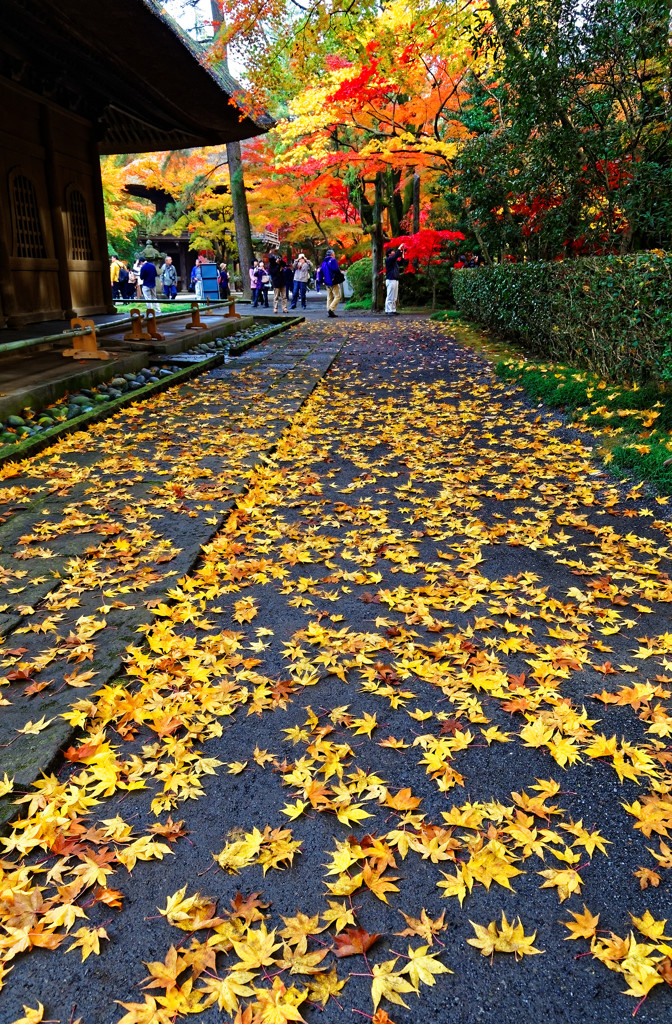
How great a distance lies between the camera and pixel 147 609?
377cm

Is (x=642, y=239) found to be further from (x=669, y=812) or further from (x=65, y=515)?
(x=669, y=812)

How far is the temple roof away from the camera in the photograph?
8.46 m

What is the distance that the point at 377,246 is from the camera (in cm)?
2320

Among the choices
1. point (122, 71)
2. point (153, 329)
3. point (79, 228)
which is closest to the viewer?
point (122, 71)

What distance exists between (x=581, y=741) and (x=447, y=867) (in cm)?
87

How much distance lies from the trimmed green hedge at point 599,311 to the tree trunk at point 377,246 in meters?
11.1

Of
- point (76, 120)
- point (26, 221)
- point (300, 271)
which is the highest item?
point (76, 120)

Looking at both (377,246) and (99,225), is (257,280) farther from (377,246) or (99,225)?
(99,225)

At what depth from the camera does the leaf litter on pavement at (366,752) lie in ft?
6.35

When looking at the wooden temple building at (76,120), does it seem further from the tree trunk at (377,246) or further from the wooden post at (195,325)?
the tree trunk at (377,246)

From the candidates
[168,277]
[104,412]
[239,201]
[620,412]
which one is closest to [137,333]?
[104,412]

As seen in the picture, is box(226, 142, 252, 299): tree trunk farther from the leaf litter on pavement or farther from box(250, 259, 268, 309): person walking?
the leaf litter on pavement

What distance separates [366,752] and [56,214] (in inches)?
516

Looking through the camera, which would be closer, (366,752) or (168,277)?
(366,752)
